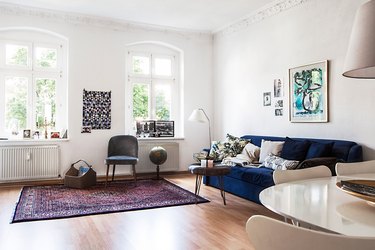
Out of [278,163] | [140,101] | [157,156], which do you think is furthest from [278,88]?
[140,101]

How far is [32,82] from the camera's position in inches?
230

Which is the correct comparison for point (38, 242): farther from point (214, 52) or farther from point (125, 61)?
point (214, 52)

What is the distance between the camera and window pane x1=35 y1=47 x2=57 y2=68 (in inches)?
233

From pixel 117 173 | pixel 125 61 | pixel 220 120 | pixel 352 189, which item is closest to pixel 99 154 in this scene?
pixel 117 173

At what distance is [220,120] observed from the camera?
6.94 meters

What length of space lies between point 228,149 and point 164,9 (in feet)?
8.93

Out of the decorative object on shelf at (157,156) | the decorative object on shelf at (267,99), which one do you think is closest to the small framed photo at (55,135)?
the decorative object on shelf at (157,156)

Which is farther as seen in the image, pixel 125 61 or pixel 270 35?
pixel 125 61

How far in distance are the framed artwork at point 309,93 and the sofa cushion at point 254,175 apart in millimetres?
1084

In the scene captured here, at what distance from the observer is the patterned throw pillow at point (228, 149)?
532 centimetres

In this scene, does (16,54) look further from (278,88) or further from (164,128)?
(278,88)

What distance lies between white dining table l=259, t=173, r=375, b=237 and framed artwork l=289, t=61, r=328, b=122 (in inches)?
125

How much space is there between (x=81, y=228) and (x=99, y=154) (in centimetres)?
293

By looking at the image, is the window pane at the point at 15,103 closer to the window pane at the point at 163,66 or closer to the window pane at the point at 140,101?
the window pane at the point at 140,101
